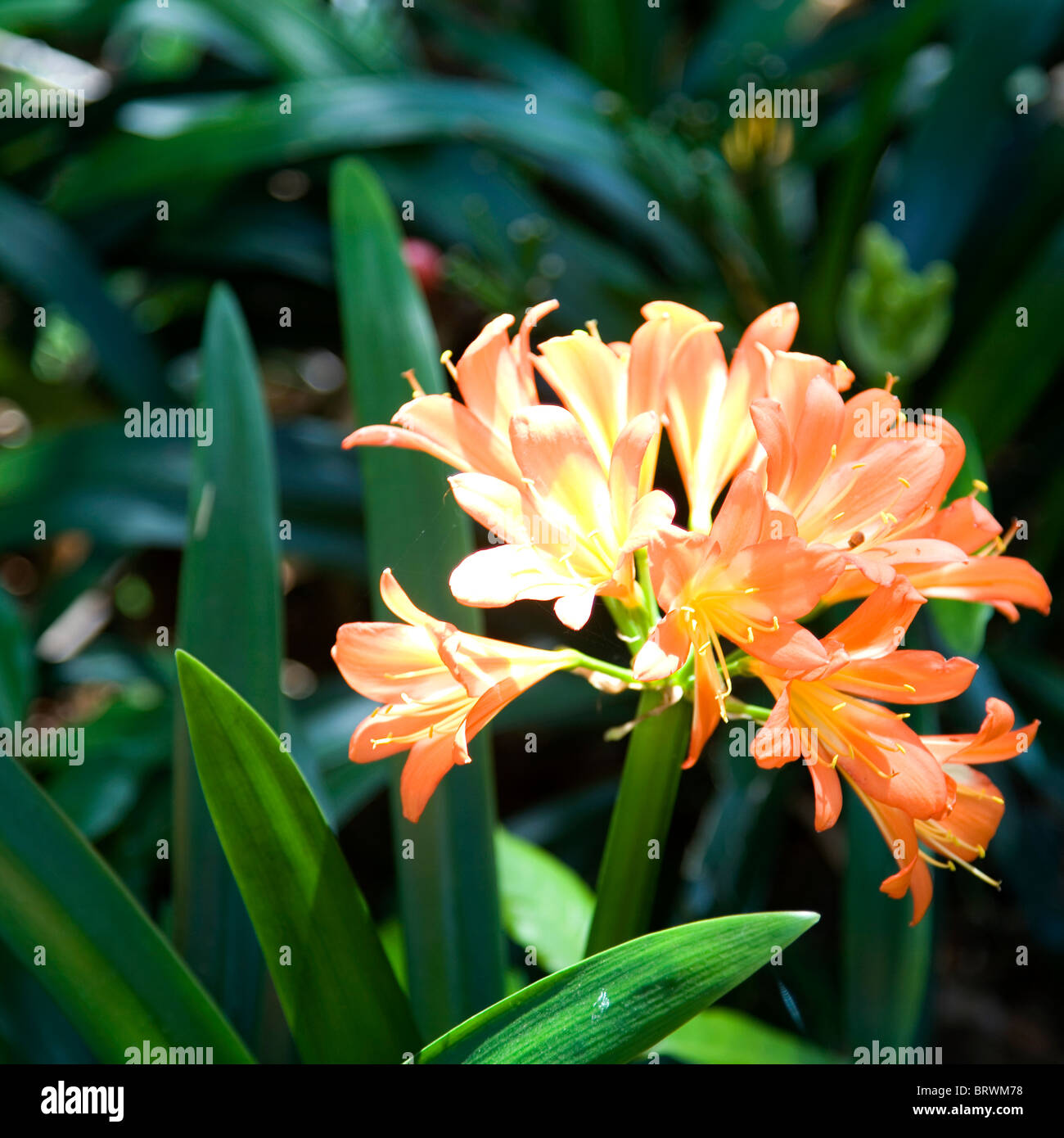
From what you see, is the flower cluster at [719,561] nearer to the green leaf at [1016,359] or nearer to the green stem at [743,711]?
the green stem at [743,711]

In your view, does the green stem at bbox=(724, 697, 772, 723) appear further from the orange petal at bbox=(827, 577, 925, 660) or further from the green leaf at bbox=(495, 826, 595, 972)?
the green leaf at bbox=(495, 826, 595, 972)

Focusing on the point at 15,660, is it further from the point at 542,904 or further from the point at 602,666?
the point at 602,666

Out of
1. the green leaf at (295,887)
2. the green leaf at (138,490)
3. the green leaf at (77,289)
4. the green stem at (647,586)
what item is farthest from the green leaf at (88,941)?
the green leaf at (77,289)

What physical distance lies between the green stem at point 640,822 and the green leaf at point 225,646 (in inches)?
8.8

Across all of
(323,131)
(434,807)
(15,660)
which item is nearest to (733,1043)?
(434,807)

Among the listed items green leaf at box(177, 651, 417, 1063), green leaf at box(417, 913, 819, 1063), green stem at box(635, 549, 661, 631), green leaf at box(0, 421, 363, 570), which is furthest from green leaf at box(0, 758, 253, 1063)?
green leaf at box(0, 421, 363, 570)

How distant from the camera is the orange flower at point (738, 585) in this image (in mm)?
324

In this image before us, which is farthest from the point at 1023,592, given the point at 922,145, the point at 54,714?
the point at 54,714

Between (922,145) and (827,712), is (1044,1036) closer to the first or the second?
(827,712)

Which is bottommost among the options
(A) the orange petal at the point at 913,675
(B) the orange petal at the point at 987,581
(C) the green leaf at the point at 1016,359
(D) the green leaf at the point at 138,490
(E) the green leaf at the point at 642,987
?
(E) the green leaf at the point at 642,987

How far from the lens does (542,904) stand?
26.0 inches

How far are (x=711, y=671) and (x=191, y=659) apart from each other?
0.21 m

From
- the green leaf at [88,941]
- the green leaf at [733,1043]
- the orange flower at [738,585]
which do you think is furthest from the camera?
the green leaf at [733,1043]
